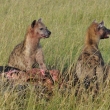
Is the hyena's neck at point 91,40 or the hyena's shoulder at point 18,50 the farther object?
the hyena's shoulder at point 18,50

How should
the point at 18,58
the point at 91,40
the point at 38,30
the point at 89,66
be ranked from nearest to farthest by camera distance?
1. the point at 89,66
2. the point at 91,40
3. the point at 18,58
4. the point at 38,30

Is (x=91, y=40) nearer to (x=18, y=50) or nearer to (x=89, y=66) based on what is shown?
(x=89, y=66)

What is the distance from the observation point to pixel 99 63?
5.94 meters

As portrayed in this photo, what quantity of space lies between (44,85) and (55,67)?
1054mm

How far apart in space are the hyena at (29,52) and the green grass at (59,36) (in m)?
0.21

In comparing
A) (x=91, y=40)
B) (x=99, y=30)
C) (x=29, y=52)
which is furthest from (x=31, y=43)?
(x=99, y=30)

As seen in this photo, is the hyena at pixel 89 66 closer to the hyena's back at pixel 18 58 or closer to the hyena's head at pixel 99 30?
the hyena's head at pixel 99 30

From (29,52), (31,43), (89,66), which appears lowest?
(89,66)

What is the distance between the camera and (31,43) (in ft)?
22.7

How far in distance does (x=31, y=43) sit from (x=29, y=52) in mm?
159

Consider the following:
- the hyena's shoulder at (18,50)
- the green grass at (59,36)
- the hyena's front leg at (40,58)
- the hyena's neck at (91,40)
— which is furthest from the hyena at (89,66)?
the hyena's shoulder at (18,50)

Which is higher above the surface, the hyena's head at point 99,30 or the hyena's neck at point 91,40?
the hyena's head at point 99,30

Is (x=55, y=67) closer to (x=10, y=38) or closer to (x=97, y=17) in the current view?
(x=10, y=38)

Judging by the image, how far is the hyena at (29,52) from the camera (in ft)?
22.3
